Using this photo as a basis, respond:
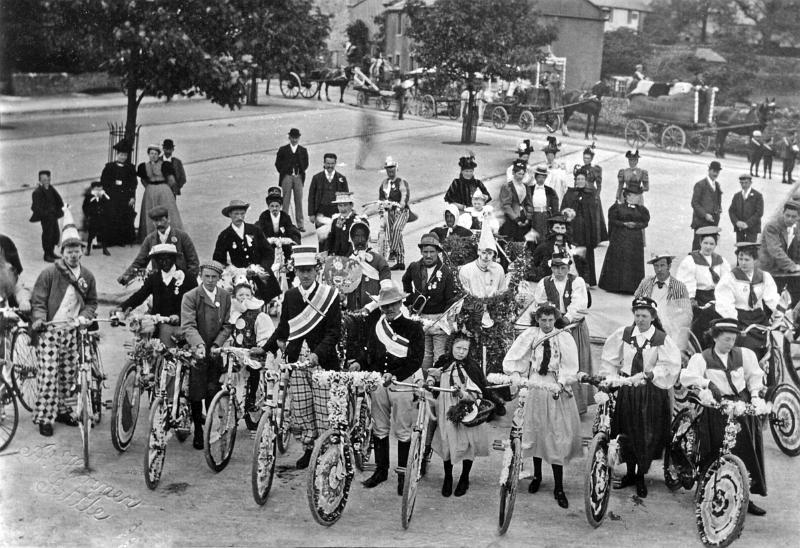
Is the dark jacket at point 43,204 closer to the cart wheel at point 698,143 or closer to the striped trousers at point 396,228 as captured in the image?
the striped trousers at point 396,228

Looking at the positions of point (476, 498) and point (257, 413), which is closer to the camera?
point (476, 498)

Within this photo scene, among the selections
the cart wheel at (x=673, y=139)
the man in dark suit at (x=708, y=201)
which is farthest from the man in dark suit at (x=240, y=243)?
the cart wheel at (x=673, y=139)

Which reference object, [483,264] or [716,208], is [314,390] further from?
[716,208]

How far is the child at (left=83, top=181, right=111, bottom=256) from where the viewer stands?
1482 centimetres

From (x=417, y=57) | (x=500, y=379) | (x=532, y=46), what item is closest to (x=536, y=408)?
(x=500, y=379)

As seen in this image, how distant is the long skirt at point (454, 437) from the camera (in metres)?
7.62

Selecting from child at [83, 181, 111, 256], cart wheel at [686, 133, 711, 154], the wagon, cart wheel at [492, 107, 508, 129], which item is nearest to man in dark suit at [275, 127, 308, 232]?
child at [83, 181, 111, 256]

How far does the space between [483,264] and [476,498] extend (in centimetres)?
292

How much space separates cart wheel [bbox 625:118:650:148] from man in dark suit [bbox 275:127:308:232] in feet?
33.2

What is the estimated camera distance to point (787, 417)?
872cm

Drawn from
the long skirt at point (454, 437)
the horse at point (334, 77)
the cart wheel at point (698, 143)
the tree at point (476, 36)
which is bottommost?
the long skirt at point (454, 437)

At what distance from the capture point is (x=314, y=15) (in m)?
18.0

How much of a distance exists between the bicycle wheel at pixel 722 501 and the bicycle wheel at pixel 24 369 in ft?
18.3

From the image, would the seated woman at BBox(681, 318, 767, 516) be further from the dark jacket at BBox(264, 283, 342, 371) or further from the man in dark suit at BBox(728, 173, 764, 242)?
the man in dark suit at BBox(728, 173, 764, 242)
